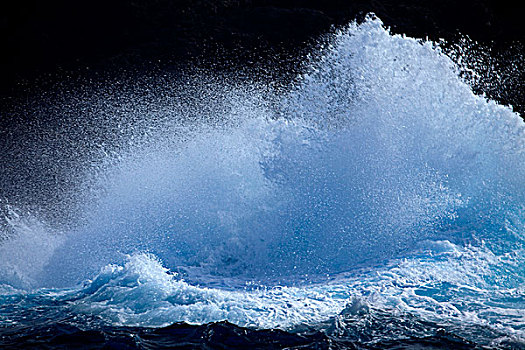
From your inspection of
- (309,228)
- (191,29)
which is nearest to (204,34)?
(191,29)

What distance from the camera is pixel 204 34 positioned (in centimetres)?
2198

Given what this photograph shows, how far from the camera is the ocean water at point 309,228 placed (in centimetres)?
541

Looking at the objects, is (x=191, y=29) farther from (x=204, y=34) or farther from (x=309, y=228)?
(x=309, y=228)

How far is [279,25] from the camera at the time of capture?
866 inches

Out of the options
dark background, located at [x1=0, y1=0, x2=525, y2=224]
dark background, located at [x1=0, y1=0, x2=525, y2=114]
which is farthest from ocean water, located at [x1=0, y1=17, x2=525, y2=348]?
dark background, located at [x1=0, y1=0, x2=525, y2=114]

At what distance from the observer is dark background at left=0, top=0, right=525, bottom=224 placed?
826 inches

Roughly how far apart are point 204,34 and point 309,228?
15813 mm

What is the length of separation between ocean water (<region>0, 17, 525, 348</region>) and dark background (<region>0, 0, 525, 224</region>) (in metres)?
10.9

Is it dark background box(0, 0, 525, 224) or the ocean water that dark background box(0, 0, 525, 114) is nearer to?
dark background box(0, 0, 525, 224)

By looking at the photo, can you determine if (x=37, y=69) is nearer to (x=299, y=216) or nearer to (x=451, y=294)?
(x=299, y=216)

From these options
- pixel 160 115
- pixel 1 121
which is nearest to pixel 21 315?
pixel 160 115

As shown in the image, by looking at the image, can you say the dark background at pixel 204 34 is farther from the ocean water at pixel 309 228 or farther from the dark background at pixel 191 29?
the ocean water at pixel 309 228

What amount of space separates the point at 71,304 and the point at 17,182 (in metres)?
8.49

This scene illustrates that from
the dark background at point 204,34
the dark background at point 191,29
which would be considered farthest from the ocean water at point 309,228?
the dark background at point 191,29
